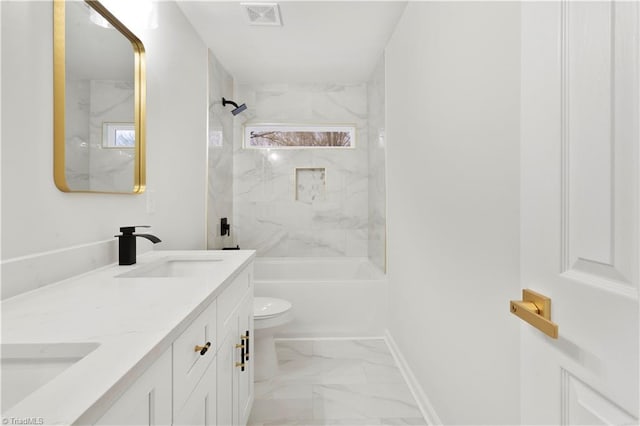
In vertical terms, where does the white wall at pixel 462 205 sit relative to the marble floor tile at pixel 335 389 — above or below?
above

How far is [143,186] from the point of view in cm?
172

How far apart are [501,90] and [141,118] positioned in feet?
5.34

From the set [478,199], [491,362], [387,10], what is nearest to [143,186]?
[478,199]

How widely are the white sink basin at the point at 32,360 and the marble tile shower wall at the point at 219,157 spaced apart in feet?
7.44

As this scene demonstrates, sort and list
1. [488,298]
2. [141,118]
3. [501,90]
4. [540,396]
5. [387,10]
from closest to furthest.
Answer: [540,396] < [501,90] < [488,298] < [141,118] < [387,10]

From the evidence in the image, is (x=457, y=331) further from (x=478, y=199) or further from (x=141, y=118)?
(x=141, y=118)

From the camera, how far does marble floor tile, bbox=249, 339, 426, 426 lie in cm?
182

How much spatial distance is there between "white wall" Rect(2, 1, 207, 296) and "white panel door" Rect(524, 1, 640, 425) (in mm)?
1366

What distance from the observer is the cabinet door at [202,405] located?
81 centimetres

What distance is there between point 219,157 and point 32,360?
2.74 meters

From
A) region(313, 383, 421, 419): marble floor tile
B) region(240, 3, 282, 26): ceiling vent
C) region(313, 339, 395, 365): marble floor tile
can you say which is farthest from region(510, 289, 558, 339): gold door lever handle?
region(240, 3, 282, 26): ceiling vent

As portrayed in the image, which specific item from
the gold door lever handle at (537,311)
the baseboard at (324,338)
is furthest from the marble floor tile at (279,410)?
the gold door lever handle at (537,311)

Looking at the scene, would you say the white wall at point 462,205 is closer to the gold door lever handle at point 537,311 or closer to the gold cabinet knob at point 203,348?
the gold door lever handle at point 537,311

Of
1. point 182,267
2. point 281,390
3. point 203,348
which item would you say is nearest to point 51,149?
point 182,267
